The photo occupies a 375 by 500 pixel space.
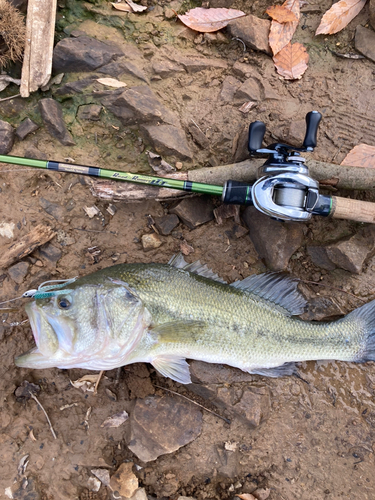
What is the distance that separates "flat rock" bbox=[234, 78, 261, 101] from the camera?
3.92m

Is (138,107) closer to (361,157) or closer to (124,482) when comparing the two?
(361,157)

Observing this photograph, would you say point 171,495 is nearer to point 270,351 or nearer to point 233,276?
point 270,351

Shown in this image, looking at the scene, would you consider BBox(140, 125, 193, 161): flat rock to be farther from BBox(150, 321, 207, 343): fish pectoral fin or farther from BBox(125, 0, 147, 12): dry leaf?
BBox(150, 321, 207, 343): fish pectoral fin

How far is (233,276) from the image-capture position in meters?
3.87

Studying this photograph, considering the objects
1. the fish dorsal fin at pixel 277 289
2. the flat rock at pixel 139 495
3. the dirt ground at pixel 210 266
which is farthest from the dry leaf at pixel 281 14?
the flat rock at pixel 139 495

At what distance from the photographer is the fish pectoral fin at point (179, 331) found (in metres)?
3.23

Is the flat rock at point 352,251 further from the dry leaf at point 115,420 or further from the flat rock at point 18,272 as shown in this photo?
the flat rock at point 18,272

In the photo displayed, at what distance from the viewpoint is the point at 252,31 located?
3.90 meters

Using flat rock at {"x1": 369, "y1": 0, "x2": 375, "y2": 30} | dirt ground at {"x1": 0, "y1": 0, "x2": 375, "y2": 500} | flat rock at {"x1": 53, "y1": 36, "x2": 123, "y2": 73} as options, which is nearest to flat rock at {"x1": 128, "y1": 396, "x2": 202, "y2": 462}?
dirt ground at {"x1": 0, "y1": 0, "x2": 375, "y2": 500}

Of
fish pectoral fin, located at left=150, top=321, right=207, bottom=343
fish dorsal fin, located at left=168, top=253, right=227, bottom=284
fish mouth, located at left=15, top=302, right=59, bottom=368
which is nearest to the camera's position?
fish mouth, located at left=15, top=302, right=59, bottom=368

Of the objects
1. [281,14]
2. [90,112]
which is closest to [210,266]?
[90,112]

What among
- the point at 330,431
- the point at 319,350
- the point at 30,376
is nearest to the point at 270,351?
the point at 319,350

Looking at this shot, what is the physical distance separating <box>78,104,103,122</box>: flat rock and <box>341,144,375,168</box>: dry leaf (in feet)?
9.53

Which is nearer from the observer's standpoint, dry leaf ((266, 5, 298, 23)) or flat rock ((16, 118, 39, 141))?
flat rock ((16, 118, 39, 141))
